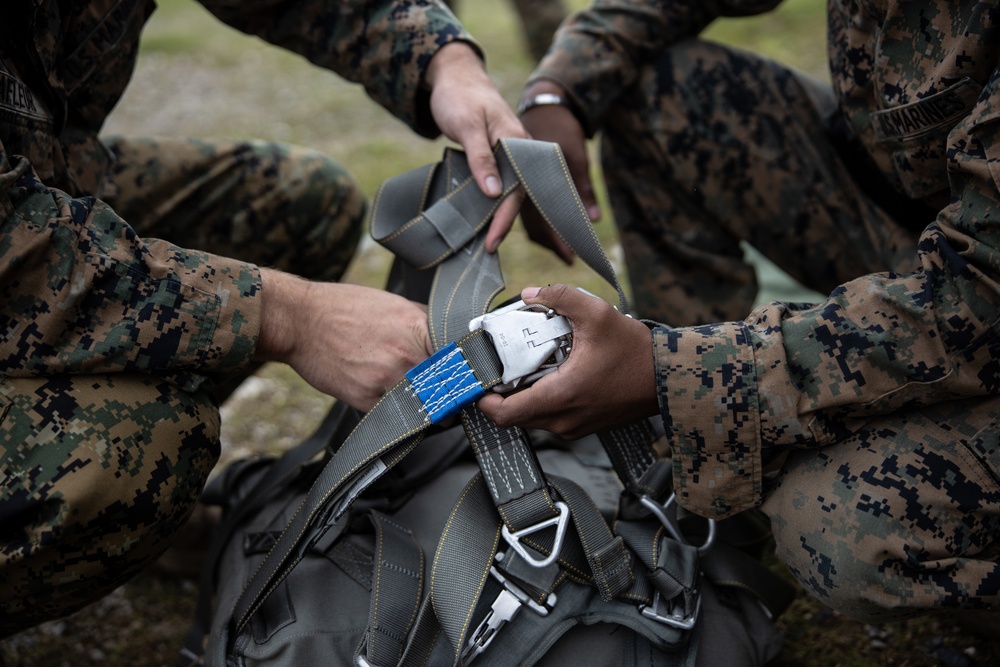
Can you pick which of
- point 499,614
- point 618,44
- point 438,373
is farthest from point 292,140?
point 499,614

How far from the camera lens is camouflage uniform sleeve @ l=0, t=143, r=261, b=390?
5.04 feet

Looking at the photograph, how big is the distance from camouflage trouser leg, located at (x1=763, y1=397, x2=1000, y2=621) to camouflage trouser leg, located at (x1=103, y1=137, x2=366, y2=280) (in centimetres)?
160

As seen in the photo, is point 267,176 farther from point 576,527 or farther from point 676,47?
point 576,527

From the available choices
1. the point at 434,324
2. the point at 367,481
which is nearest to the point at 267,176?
the point at 434,324

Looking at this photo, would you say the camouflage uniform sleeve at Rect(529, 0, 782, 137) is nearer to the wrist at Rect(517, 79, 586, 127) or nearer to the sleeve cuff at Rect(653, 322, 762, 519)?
the wrist at Rect(517, 79, 586, 127)

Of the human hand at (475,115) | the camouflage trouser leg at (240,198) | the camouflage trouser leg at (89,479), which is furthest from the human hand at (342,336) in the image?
the camouflage trouser leg at (240,198)

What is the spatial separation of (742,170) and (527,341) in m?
1.09

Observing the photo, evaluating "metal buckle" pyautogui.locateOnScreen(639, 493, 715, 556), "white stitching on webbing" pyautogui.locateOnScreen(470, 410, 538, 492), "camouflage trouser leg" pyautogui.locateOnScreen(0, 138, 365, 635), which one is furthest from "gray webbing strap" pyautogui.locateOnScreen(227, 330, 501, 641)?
"metal buckle" pyautogui.locateOnScreen(639, 493, 715, 556)

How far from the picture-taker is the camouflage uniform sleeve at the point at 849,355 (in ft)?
4.72

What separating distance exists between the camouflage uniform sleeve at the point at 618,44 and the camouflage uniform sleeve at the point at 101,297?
3.88 ft

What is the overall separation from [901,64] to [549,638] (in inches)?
52.2

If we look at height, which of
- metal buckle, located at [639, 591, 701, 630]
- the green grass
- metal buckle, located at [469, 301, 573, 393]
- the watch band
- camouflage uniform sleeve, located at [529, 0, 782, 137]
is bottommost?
the green grass

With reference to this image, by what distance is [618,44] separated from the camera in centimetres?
241

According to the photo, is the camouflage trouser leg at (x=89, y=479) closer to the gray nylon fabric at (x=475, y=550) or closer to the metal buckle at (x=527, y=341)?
the gray nylon fabric at (x=475, y=550)
